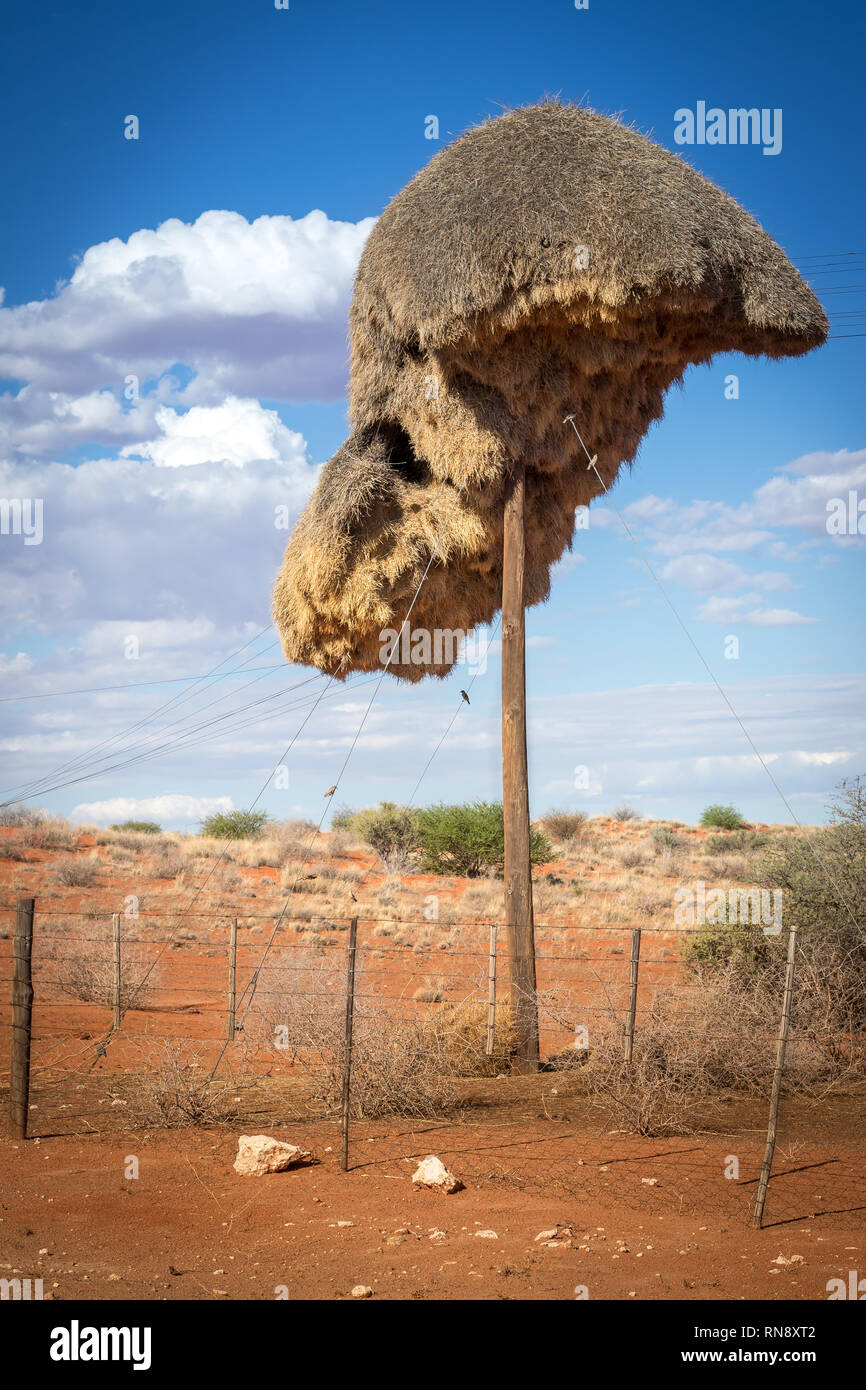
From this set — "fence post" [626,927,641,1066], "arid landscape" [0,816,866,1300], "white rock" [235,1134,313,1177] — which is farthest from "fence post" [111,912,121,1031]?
"fence post" [626,927,641,1066]

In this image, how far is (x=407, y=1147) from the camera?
8.12 m

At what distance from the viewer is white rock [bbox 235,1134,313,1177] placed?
741 cm

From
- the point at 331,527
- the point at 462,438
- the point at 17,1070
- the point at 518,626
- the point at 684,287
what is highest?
the point at 684,287

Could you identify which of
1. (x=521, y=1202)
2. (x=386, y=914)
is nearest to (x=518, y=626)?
(x=521, y=1202)

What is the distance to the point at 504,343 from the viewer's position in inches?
418

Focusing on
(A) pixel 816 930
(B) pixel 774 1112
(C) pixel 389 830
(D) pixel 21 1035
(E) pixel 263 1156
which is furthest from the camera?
(C) pixel 389 830

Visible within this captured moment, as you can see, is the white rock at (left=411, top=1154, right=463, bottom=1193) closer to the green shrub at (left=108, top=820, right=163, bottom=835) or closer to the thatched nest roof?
the thatched nest roof

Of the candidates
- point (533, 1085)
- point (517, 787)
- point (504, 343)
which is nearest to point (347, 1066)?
point (533, 1085)

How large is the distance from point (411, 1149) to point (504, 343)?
7.63 metres

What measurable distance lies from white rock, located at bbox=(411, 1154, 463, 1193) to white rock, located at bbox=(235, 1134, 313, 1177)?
952 millimetres

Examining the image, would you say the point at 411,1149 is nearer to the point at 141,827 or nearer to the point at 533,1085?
the point at 533,1085
